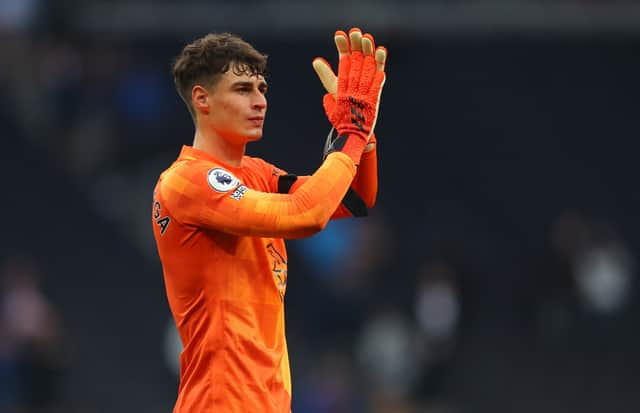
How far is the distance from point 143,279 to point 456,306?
358cm

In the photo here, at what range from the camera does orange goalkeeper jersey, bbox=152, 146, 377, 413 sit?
13.2 feet

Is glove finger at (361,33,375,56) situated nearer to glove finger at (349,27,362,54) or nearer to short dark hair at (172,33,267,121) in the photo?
glove finger at (349,27,362,54)

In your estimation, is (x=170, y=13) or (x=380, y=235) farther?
(x=170, y=13)

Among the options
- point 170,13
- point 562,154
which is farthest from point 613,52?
point 170,13

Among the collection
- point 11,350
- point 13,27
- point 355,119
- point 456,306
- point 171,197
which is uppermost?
point 13,27

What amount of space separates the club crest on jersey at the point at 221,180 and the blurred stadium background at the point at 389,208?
7084 millimetres

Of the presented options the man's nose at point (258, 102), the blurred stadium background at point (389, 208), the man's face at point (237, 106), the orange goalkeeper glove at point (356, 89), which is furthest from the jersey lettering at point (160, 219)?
the blurred stadium background at point (389, 208)

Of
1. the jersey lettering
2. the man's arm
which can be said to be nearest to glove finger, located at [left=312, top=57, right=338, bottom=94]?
the man's arm

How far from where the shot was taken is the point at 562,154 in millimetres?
14695

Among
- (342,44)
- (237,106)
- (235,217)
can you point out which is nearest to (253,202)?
(235,217)

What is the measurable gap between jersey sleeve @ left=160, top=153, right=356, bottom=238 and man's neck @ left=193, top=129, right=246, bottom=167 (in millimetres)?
157

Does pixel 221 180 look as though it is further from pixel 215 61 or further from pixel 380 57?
pixel 380 57

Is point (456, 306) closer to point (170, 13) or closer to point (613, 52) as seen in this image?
point (613, 52)

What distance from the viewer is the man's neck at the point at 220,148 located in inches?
169
